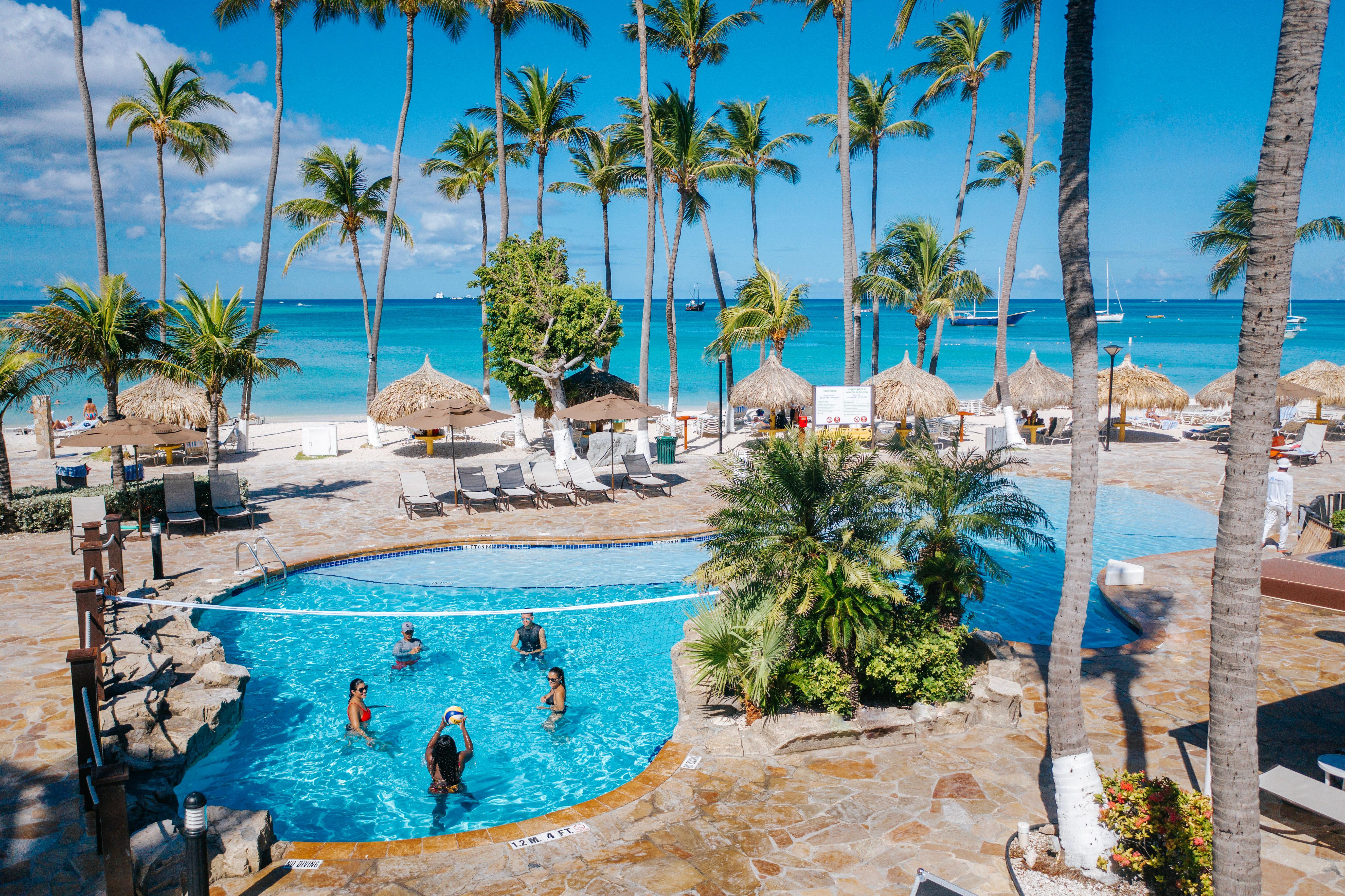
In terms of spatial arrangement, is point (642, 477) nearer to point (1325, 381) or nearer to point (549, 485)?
point (549, 485)

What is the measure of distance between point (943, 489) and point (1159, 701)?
9.56 ft

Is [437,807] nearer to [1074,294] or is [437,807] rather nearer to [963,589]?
[963,589]

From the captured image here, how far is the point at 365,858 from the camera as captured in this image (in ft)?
18.4

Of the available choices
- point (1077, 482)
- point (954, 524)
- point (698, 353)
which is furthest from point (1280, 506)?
point (698, 353)

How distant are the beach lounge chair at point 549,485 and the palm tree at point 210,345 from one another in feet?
17.5

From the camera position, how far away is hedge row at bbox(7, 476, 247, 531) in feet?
46.0

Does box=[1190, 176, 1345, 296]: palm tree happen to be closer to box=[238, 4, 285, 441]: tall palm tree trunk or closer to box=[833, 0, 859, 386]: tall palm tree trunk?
box=[833, 0, 859, 386]: tall palm tree trunk

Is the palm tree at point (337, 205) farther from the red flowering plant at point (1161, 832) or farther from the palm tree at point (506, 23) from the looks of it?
the red flowering plant at point (1161, 832)

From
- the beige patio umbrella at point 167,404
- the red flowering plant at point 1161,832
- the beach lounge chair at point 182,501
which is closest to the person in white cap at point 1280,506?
the red flowering plant at point 1161,832

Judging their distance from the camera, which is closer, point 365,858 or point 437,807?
point 365,858

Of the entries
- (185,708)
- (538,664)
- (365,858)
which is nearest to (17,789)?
(185,708)

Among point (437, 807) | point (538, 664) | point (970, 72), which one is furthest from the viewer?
point (970, 72)

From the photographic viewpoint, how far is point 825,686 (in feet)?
24.9

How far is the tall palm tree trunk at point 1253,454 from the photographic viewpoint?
11.6ft
